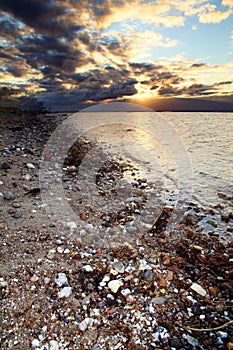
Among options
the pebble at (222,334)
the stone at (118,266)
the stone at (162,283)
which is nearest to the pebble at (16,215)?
the stone at (118,266)

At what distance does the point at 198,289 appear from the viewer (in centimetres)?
359

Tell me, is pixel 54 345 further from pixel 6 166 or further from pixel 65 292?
pixel 6 166

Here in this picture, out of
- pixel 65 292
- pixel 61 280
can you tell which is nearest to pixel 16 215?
pixel 61 280

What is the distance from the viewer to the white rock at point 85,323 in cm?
282

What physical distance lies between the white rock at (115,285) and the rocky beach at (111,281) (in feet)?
0.05

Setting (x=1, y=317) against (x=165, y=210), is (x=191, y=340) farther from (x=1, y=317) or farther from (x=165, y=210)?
(x=165, y=210)

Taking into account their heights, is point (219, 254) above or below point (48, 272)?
below

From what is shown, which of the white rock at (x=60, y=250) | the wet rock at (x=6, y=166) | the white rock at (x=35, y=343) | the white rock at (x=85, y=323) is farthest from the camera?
the wet rock at (x=6, y=166)

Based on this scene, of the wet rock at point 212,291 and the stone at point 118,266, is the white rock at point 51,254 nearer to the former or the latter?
the stone at point 118,266

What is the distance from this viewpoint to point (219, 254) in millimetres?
4656

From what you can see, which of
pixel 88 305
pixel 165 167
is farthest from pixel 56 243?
pixel 165 167

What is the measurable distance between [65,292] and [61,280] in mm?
253

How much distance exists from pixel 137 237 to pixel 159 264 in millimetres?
959

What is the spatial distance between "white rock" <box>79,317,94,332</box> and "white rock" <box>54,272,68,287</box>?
0.72m
